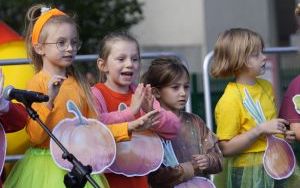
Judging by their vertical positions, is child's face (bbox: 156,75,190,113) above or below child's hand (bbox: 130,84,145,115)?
below

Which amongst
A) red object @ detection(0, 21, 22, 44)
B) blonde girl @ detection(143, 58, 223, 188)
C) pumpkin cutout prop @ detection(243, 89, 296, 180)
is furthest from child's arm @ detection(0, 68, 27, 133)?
red object @ detection(0, 21, 22, 44)

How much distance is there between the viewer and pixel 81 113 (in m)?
5.04

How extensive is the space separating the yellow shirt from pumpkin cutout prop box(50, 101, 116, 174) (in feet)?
2.98

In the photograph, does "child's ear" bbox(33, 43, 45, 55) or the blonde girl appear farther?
the blonde girl

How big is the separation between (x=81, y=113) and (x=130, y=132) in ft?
0.90

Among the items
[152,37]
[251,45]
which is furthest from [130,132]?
[152,37]

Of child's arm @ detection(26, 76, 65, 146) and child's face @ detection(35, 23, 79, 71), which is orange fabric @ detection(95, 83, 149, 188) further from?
child's arm @ detection(26, 76, 65, 146)

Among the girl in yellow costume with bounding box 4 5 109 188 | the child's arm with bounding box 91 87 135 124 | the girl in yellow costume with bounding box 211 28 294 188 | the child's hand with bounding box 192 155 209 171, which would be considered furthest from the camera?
the girl in yellow costume with bounding box 211 28 294 188

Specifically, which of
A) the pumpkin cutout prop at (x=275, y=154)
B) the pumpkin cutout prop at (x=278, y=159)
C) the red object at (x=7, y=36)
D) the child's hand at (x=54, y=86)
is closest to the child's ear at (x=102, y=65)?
the child's hand at (x=54, y=86)

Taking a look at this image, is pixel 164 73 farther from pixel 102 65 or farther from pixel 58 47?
pixel 58 47

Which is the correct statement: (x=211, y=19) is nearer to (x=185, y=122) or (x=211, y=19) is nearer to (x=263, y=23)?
(x=263, y=23)

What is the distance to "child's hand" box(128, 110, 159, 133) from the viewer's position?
4972 millimetres

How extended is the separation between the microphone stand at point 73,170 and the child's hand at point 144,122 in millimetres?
523

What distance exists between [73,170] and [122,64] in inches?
36.8
